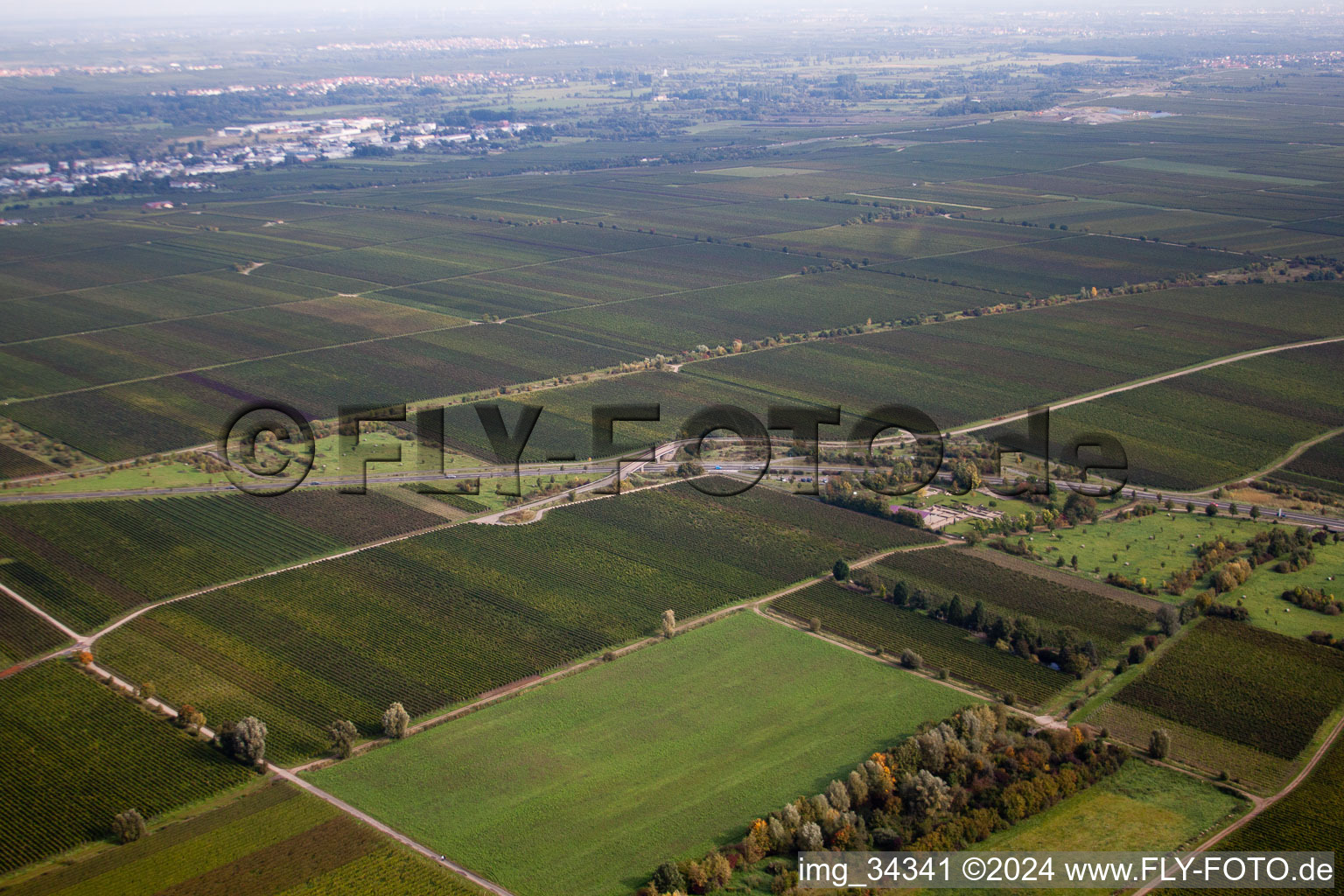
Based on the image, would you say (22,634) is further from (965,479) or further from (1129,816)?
(965,479)

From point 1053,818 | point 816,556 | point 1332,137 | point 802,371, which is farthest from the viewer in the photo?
point 1332,137

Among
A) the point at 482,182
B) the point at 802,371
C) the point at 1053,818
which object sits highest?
the point at 482,182

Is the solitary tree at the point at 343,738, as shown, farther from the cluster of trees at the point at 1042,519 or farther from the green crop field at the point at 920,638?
the cluster of trees at the point at 1042,519

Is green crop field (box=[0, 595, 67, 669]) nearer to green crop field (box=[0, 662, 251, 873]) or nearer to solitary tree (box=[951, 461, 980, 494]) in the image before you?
green crop field (box=[0, 662, 251, 873])

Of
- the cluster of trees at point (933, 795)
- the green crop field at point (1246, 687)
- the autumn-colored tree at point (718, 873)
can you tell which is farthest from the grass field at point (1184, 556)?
the autumn-colored tree at point (718, 873)

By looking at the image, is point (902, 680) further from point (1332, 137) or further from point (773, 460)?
point (1332, 137)

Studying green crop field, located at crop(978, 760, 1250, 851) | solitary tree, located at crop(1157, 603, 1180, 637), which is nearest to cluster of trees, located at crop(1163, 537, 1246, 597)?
solitary tree, located at crop(1157, 603, 1180, 637)

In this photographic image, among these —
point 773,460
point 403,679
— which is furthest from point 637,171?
point 403,679
